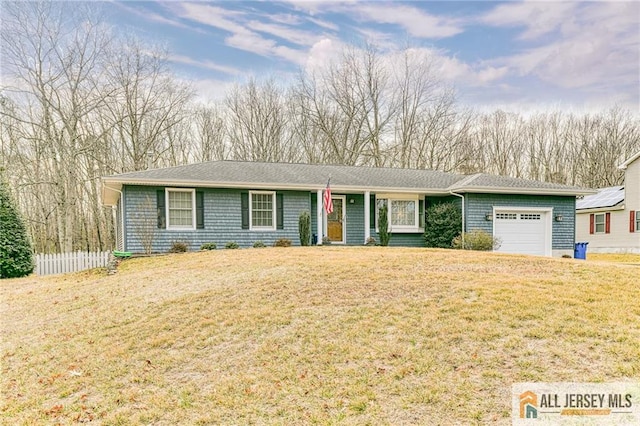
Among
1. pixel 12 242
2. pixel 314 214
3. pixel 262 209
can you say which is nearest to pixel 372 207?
pixel 314 214

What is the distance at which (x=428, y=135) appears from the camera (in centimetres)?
3189

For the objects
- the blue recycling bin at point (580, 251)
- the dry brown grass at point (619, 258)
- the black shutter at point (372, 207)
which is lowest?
the dry brown grass at point (619, 258)

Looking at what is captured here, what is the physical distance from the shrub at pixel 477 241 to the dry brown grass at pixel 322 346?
21.4 ft

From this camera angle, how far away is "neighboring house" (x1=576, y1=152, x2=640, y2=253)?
21875 mm

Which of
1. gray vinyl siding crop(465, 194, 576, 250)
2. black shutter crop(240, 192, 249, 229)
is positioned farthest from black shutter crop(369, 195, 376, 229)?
black shutter crop(240, 192, 249, 229)

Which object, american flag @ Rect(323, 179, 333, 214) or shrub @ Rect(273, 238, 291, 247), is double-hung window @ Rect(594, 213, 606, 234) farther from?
shrub @ Rect(273, 238, 291, 247)

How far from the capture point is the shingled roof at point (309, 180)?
15.1m

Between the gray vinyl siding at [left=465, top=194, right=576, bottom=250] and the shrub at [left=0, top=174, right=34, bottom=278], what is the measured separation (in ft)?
53.2

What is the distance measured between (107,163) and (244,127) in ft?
31.0

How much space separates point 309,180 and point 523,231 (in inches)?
351

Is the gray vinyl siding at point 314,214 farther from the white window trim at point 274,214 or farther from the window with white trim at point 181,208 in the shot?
the window with white trim at point 181,208

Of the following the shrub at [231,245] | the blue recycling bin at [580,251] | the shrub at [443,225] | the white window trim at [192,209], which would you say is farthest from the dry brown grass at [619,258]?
the white window trim at [192,209]

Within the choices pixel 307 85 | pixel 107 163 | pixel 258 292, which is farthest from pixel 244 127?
Answer: pixel 258 292

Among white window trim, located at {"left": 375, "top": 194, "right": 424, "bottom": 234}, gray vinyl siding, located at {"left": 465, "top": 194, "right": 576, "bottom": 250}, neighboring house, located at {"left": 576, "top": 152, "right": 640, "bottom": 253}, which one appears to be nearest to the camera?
gray vinyl siding, located at {"left": 465, "top": 194, "right": 576, "bottom": 250}
